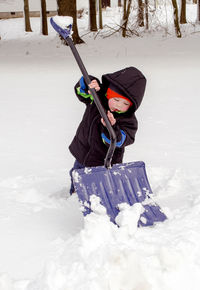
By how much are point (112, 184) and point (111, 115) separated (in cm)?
38

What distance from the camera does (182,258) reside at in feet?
6.39

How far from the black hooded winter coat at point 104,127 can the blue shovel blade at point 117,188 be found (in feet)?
0.52

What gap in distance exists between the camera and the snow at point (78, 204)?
190 cm

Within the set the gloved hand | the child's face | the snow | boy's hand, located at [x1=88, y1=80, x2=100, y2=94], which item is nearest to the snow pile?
the snow

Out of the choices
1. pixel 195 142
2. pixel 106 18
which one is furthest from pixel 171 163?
pixel 106 18

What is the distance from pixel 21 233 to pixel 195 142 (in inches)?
80.6

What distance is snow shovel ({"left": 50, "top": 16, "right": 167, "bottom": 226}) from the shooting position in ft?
7.95

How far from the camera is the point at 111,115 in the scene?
2.48 meters

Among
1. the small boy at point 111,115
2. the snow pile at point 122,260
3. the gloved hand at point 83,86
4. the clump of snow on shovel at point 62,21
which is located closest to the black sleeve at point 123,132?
the small boy at point 111,115

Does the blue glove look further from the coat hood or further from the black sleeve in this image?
the black sleeve

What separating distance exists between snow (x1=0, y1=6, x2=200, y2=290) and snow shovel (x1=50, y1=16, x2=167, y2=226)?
0.22 feet

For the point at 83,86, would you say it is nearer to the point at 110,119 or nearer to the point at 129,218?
the point at 110,119

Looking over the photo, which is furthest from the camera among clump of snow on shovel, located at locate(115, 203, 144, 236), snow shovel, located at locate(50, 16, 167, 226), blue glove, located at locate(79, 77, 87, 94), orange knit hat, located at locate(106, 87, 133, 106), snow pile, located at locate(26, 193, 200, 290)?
blue glove, located at locate(79, 77, 87, 94)

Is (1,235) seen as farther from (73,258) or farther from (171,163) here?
(171,163)
